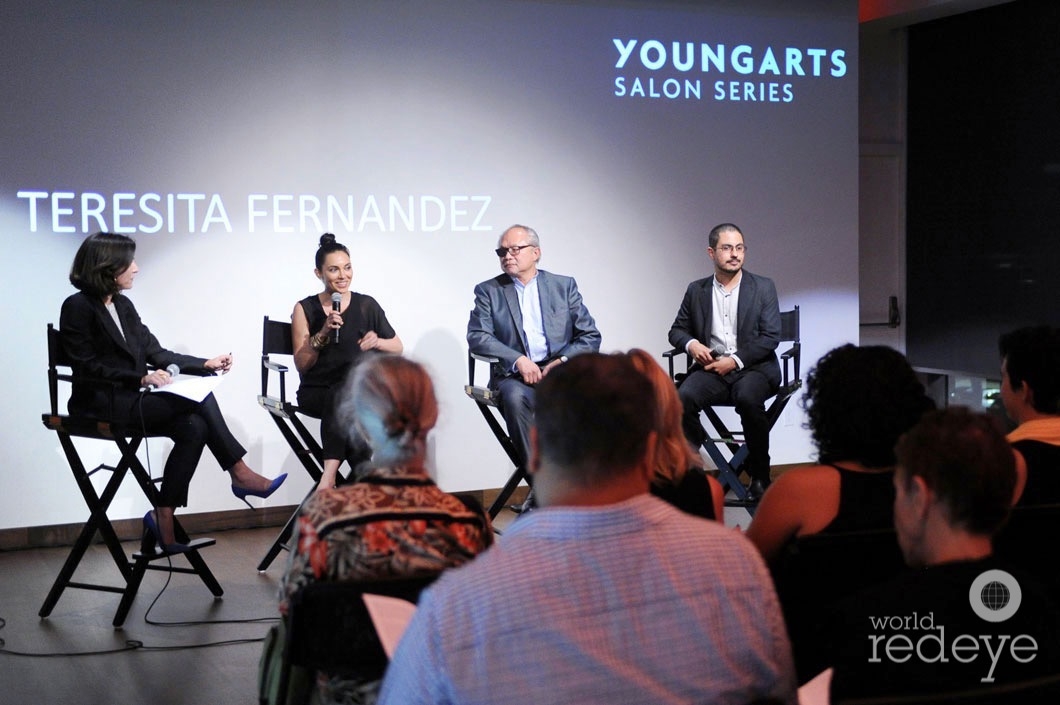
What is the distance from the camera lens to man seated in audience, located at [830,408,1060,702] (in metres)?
1.75

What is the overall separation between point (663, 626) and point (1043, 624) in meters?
0.62

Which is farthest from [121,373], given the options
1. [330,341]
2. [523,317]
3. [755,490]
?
[755,490]

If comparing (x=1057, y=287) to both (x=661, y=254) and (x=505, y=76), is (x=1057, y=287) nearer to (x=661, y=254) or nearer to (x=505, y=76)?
(x=661, y=254)

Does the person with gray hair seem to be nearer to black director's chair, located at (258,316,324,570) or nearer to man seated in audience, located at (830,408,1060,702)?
man seated in audience, located at (830,408,1060,702)

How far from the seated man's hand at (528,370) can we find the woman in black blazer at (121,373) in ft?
4.29

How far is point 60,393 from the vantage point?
5.94 meters

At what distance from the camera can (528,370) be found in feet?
19.2

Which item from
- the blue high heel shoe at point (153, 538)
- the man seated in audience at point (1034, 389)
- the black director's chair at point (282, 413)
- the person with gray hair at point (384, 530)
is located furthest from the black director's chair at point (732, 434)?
the person with gray hair at point (384, 530)

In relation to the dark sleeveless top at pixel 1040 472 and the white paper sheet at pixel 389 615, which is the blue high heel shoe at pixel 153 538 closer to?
the white paper sheet at pixel 389 615

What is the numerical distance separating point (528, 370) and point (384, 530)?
3623mm

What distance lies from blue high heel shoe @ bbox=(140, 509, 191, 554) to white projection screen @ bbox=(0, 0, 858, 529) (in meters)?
1.29

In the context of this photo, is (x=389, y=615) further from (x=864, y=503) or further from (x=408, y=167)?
(x=408, y=167)

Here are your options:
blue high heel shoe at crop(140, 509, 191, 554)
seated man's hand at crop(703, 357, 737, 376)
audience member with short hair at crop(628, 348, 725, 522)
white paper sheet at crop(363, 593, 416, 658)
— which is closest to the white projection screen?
seated man's hand at crop(703, 357, 737, 376)

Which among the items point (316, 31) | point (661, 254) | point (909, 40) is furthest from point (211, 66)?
point (909, 40)
